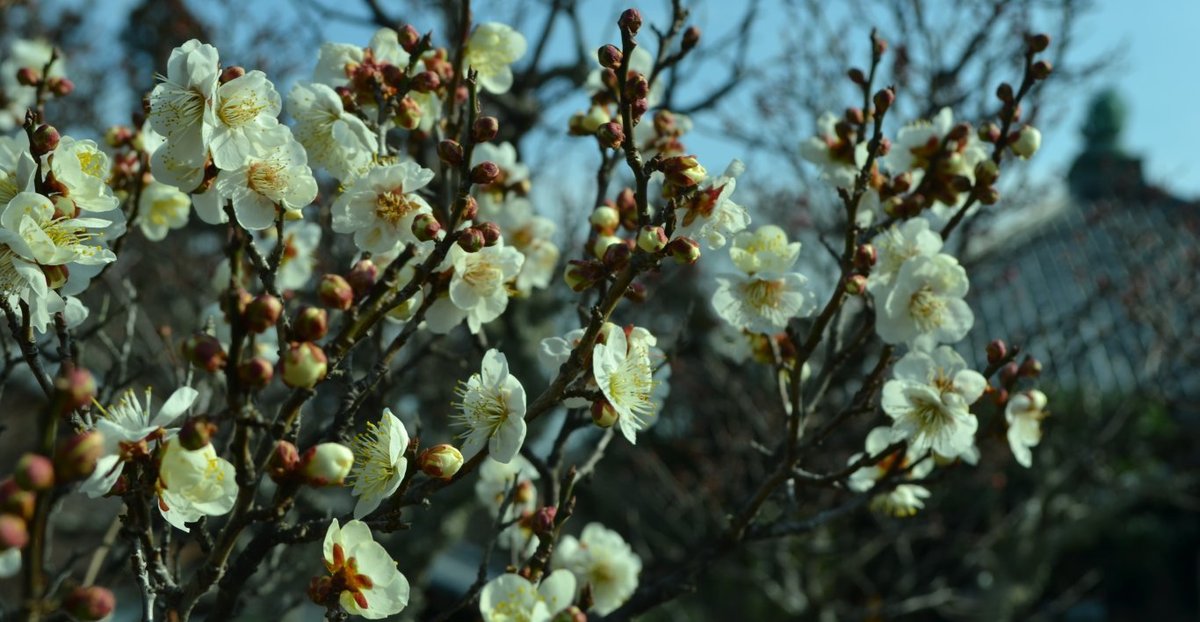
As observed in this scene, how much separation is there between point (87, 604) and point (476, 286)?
824 millimetres

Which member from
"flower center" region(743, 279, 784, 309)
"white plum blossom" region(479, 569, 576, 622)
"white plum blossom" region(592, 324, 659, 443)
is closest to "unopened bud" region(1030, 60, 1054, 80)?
"flower center" region(743, 279, 784, 309)

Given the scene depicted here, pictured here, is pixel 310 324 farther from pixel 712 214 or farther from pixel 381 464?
pixel 712 214

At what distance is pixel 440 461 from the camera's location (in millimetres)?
1339

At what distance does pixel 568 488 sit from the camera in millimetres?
1567

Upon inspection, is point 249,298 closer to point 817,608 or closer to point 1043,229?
point 817,608

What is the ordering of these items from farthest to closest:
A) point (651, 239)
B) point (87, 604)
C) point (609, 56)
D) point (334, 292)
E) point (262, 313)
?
point (609, 56) → point (651, 239) → point (334, 292) → point (262, 313) → point (87, 604)

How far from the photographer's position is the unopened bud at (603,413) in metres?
1.43

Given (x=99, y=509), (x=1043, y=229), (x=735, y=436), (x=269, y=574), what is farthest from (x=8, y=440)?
(x=1043, y=229)

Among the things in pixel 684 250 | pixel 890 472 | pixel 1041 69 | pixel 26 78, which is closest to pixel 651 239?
pixel 684 250

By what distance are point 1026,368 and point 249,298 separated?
1.71 meters

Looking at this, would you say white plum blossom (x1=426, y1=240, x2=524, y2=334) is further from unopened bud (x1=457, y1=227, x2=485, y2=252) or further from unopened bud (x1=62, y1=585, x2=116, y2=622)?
unopened bud (x1=62, y1=585, x2=116, y2=622)

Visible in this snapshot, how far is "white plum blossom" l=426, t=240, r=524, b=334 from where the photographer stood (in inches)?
62.5

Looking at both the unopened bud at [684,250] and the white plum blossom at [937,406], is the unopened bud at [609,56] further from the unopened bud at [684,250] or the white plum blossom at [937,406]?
the white plum blossom at [937,406]

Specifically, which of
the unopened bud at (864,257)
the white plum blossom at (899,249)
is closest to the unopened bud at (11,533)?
the unopened bud at (864,257)
